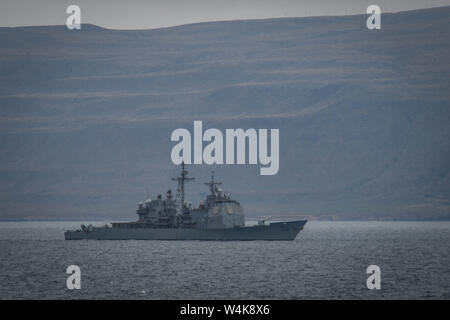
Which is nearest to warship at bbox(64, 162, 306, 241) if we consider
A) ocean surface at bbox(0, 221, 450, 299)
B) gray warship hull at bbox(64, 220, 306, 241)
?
gray warship hull at bbox(64, 220, 306, 241)

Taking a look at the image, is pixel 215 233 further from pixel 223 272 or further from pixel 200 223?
pixel 223 272

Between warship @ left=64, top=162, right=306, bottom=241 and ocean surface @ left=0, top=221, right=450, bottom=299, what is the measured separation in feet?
21.0

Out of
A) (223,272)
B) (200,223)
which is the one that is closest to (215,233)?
(200,223)

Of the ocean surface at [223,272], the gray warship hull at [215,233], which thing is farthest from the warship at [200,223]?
the ocean surface at [223,272]

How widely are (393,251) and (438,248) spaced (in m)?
10.5

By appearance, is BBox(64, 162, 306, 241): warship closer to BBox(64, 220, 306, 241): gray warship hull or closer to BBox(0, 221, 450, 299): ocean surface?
BBox(64, 220, 306, 241): gray warship hull

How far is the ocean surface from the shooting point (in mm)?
60344

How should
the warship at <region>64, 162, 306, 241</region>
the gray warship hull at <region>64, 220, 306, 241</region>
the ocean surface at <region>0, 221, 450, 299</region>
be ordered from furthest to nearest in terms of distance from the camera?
the gray warship hull at <region>64, 220, 306, 241</region>, the warship at <region>64, 162, 306, 241</region>, the ocean surface at <region>0, 221, 450, 299</region>

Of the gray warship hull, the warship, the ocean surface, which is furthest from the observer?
the gray warship hull

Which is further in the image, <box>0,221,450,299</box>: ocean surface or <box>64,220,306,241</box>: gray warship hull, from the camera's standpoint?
<box>64,220,306,241</box>: gray warship hull

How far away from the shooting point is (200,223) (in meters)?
123

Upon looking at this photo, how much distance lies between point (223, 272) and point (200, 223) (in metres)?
47.9
